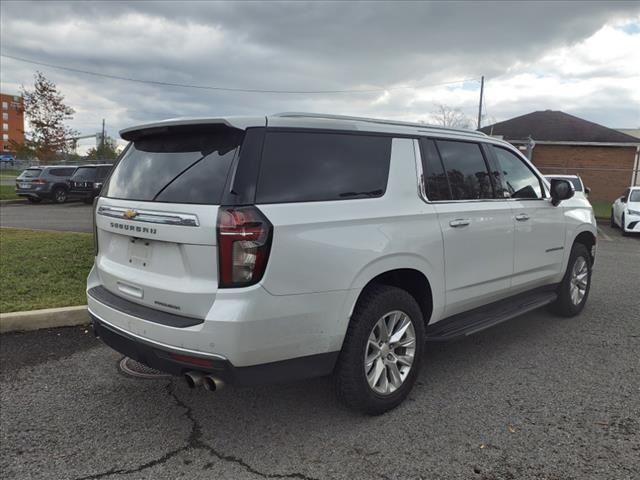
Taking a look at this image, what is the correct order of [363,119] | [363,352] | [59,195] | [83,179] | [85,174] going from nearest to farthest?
[363,352]
[363,119]
[83,179]
[85,174]
[59,195]

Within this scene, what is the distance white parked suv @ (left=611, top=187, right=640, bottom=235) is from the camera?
1384cm

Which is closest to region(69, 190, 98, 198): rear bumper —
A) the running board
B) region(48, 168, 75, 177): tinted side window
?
region(48, 168, 75, 177): tinted side window

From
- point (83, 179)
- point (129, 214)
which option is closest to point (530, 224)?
point (129, 214)

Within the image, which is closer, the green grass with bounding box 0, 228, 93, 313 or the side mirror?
the side mirror

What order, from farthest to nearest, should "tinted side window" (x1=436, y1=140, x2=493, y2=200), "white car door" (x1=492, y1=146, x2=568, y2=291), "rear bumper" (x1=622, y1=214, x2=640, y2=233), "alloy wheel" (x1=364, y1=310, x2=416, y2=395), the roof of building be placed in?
the roof of building < "rear bumper" (x1=622, y1=214, x2=640, y2=233) < "white car door" (x1=492, y1=146, x2=568, y2=291) < "tinted side window" (x1=436, y1=140, x2=493, y2=200) < "alloy wheel" (x1=364, y1=310, x2=416, y2=395)

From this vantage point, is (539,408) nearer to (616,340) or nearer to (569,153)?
(616,340)

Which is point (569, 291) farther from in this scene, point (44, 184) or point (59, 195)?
point (59, 195)

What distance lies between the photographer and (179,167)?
305cm

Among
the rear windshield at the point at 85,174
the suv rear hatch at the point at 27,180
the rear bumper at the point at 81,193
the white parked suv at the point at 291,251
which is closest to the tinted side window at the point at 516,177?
the white parked suv at the point at 291,251

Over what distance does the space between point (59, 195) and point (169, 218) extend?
70.6 feet

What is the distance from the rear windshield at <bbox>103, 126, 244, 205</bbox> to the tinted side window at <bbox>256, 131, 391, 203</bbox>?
0.22 m

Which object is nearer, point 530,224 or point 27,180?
point 530,224

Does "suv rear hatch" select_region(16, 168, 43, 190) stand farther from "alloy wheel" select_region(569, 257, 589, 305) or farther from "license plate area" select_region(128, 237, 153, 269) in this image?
"alloy wheel" select_region(569, 257, 589, 305)

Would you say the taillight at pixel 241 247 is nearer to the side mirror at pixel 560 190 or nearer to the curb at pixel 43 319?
the curb at pixel 43 319
